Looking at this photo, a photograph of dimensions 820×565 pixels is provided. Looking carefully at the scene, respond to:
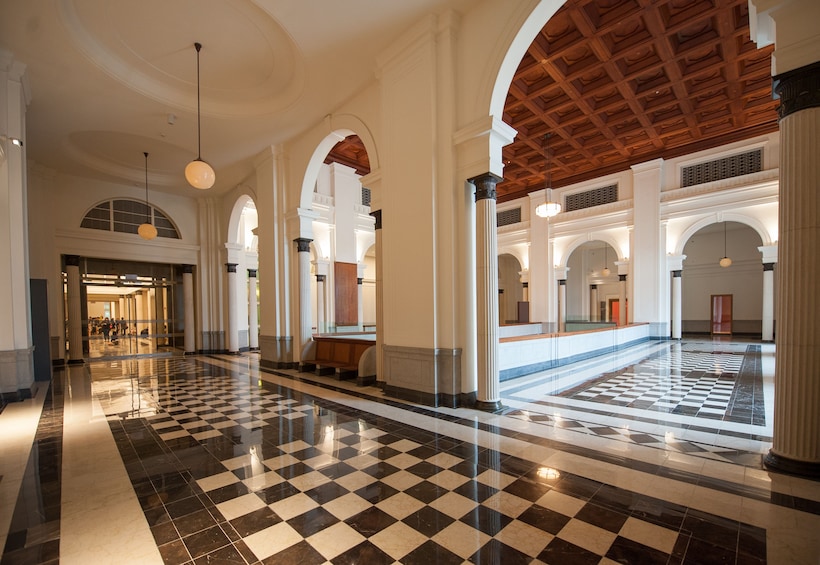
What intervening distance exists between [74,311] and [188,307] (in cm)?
285

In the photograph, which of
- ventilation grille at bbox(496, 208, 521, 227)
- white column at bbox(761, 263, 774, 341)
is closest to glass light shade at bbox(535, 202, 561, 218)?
ventilation grille at bbox(496, 208, 521, 227)

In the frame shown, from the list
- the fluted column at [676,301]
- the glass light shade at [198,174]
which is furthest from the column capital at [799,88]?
the fluted column at [676,301]

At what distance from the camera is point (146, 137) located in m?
8.50

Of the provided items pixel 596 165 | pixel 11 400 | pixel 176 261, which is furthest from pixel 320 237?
pixel 596 165

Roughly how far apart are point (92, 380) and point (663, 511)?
32.7 ft

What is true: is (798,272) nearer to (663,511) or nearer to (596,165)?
(663,511)

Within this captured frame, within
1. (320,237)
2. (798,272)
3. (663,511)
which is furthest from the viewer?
(320,237)

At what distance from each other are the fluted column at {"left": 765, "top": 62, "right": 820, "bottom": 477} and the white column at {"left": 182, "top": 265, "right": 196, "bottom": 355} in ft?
46.0

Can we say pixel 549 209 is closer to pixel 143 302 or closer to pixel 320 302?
pixel 320 302

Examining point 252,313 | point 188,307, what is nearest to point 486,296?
point 252,313

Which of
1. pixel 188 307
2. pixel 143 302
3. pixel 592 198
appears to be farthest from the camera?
pixel 592 198

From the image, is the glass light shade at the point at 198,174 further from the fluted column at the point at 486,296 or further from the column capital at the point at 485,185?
the fluted column at the point at 486,296

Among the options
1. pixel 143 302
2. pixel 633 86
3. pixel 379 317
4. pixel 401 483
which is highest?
pixel 633 86

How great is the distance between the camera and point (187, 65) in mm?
6297
